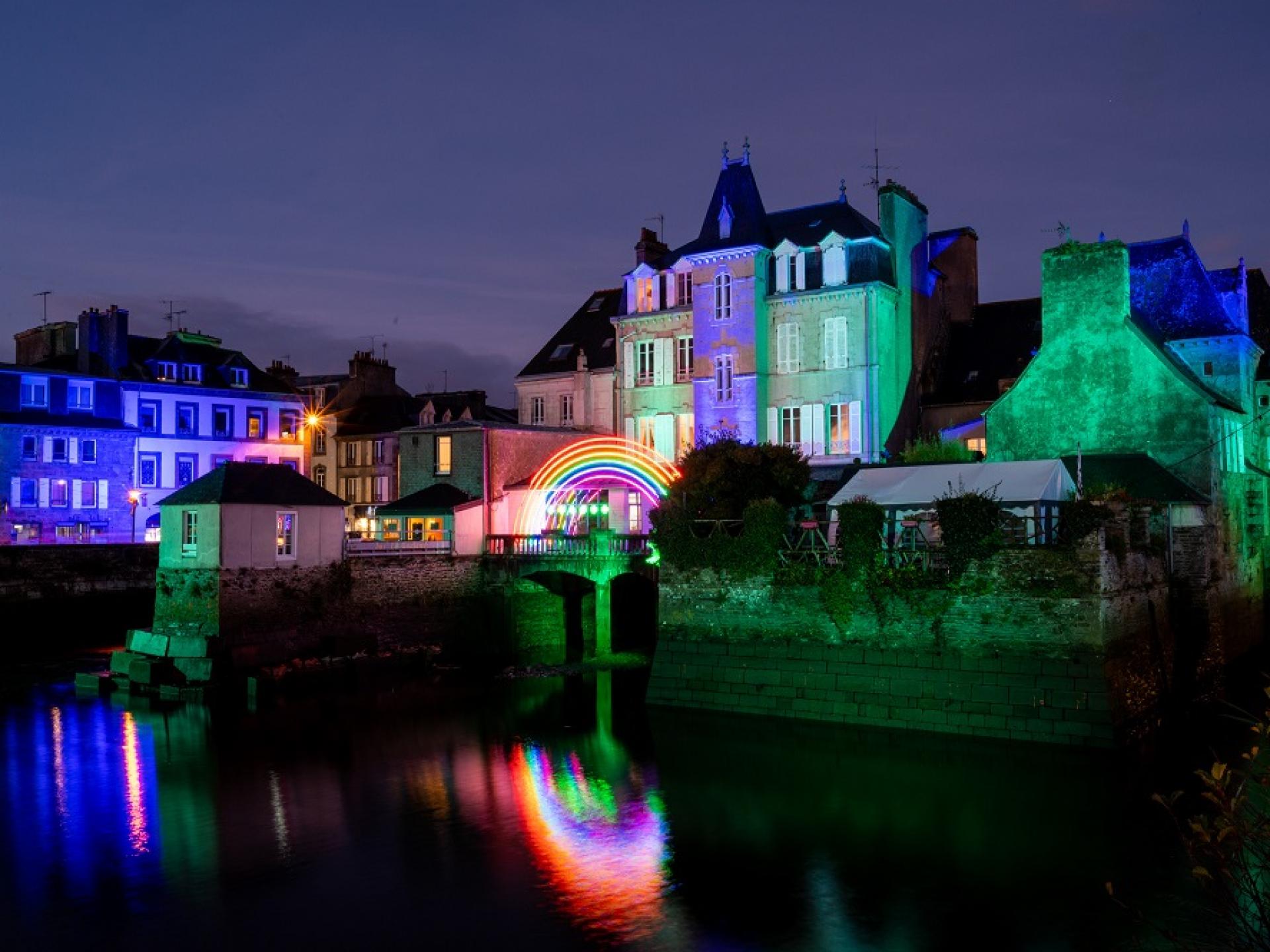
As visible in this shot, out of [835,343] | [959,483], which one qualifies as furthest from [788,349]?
[959,483]

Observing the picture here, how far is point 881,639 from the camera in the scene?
26406mm

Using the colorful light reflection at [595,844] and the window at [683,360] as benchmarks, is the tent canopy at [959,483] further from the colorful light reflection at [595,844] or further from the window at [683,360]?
the window at [683,360]

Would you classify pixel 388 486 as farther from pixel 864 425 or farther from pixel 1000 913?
pixel 1000 913

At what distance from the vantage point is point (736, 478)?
3419 centimetres

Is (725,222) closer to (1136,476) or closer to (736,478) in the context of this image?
(736,478)

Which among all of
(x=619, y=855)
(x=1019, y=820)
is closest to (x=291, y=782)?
(x=619, y=855)

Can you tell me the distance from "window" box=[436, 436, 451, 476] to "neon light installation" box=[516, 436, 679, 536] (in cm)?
374

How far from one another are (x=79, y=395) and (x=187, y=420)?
5692 mm

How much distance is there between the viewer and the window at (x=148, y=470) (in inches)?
2314

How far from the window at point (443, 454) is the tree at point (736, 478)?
1362cm

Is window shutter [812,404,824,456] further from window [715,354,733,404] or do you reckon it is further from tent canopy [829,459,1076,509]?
tent canopy [829,459,1076,509]

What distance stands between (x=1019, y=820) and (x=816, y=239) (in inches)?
1125

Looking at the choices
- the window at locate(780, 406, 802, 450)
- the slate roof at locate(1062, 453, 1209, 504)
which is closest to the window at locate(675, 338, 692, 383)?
the window at locate(780, 406, 802, 450)

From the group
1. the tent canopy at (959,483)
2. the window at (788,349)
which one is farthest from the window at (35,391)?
the tent canopy at (959,483)
